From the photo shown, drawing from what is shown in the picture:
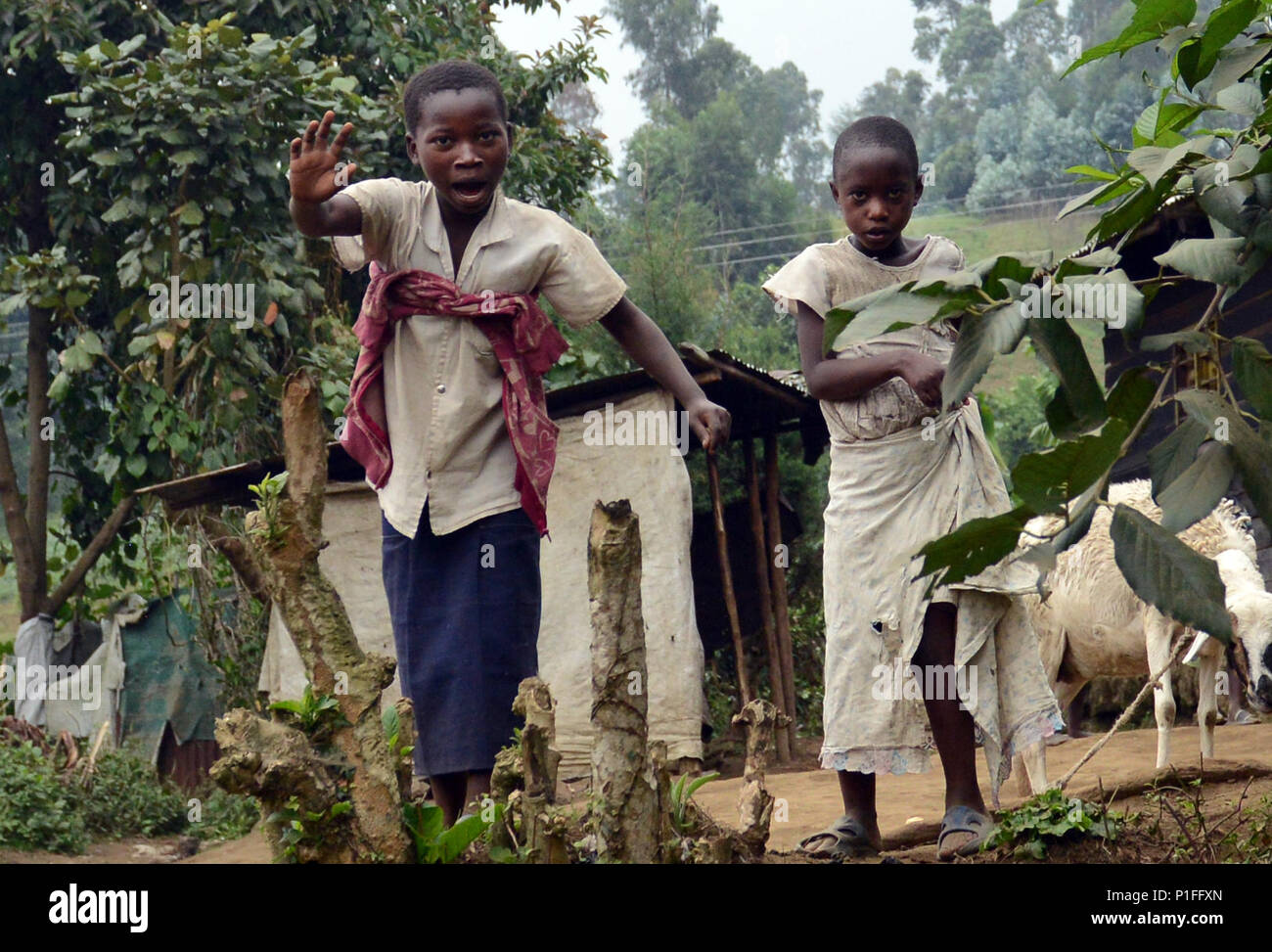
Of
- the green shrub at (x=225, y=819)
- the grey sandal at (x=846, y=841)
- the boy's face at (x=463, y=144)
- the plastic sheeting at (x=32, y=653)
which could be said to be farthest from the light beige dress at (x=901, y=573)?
the plastic sheeting at (x=32, y=653)

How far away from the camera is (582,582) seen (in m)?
8.86

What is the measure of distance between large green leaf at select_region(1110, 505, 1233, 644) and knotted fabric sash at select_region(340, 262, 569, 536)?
68.3 inches

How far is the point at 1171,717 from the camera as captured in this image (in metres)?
5.81

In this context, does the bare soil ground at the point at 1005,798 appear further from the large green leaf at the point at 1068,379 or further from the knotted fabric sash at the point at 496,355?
the large green leaf at the point at 1068,379

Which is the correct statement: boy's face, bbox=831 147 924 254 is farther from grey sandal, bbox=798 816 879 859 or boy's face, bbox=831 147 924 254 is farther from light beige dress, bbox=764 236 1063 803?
grey sandal, bbox=798 816 879 859

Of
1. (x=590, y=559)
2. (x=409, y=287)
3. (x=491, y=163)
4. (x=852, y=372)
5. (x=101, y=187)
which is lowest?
(x=590, y=559)

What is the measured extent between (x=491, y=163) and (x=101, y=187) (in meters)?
7.11

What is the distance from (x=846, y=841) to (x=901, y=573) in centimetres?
70

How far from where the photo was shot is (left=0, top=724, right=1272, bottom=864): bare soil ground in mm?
3423

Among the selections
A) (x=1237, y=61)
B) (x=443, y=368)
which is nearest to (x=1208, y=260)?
(x=1237, y=61)

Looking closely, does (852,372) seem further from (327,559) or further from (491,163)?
(327,559)

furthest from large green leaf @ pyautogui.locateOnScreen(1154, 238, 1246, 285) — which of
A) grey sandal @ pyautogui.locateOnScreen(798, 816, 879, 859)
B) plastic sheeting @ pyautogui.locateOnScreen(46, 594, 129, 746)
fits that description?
plastic sheeting @ pyautogui.locateOnScreen(46, 594, 129, 746)

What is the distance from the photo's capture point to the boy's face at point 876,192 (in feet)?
11.9
